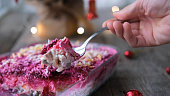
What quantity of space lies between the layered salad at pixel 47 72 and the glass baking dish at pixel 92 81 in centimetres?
1

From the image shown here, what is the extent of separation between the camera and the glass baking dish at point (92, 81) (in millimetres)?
958

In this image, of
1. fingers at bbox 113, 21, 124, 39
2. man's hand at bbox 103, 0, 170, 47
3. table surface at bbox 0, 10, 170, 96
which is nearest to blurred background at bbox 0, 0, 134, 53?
table surface at bbox 0, 10, 170, 96

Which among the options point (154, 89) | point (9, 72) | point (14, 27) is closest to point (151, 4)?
point (154, 89)

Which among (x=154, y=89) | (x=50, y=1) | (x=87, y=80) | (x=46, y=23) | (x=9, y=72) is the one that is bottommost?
(x=154, y=89)

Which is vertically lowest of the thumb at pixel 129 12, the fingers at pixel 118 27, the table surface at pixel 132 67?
the table surface at pixel 132 67

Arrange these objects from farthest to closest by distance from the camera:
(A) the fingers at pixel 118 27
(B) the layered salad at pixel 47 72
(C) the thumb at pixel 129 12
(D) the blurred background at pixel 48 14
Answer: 1. (D) the blurred background at pixel 48 14
2. (C) the thumb at pixel 129 12
3. (A) the fingers at pixel 118 27
4. (B) the layered salad at pixel 47 72

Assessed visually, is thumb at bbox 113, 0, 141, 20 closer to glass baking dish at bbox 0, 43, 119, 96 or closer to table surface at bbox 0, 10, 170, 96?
glass baking dish at bbox 0, 43, 119, 96

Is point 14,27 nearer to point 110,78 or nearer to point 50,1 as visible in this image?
point 50,1

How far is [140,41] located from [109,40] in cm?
104

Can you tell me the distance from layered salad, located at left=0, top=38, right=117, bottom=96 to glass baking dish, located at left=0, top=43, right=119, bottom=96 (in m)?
0.01

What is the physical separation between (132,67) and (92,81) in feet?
1.76

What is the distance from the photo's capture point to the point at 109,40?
7.32 feet

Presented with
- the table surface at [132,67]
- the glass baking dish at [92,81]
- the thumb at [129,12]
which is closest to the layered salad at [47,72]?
the glass baking dish at [92,81]

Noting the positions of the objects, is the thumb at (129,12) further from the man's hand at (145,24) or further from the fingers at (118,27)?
the fingers at (118,27)
